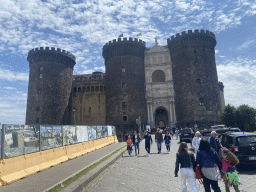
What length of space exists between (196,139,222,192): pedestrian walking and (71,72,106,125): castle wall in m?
36.4

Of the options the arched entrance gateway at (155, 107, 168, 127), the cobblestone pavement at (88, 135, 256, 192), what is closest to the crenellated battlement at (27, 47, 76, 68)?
the arched entrance gateway at (155, 107, 168, 127)

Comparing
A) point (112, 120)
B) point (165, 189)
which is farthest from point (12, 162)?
point (112, 120)

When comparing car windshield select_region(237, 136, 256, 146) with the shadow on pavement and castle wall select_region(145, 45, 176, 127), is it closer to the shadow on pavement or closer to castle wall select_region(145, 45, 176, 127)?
the shadow on pavement

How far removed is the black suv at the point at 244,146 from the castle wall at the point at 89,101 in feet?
112

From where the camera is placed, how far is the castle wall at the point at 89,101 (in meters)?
40.4

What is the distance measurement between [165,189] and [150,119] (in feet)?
100

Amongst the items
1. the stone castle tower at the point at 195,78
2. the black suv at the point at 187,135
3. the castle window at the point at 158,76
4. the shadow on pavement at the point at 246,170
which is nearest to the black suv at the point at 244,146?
the shadow on pavement at the point at 246,170

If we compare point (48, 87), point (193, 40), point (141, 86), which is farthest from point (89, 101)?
point (193, 40)

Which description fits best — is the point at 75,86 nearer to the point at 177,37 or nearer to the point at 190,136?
the point at 177,37

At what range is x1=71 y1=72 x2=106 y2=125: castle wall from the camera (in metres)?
40.4

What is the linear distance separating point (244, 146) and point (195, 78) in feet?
98.0

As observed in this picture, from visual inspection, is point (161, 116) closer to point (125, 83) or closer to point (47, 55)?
point (125, 83)

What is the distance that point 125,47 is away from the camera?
38062 millimetres

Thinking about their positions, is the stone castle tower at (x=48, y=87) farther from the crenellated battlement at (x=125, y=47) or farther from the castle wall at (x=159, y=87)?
the castle wall at (x=159, y=87)
